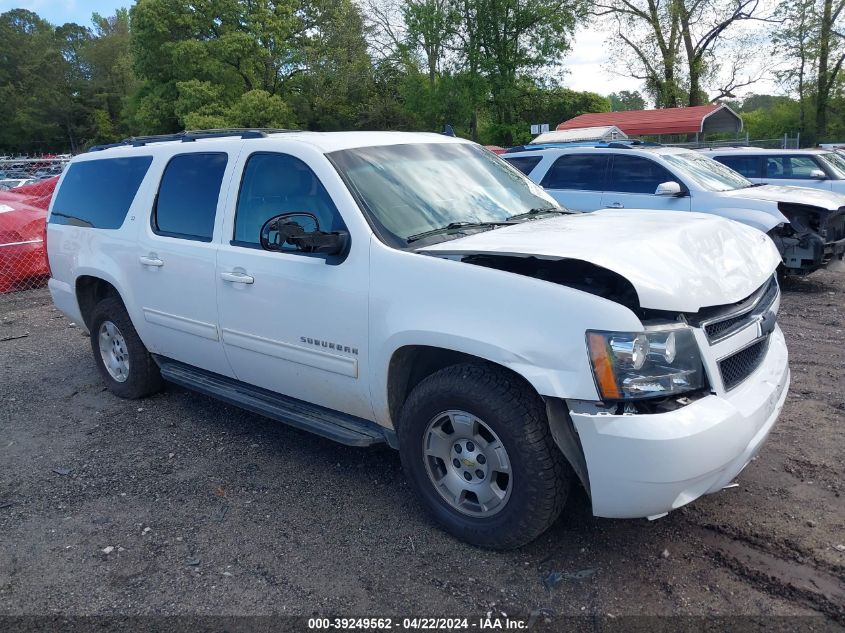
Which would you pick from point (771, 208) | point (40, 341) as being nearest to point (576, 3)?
point (771, 208)

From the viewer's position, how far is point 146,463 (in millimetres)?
4484

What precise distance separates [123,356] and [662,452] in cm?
444

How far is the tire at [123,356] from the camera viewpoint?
537 cm

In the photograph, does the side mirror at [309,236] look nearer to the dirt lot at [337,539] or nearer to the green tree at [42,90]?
the dirt lot at [337,539]

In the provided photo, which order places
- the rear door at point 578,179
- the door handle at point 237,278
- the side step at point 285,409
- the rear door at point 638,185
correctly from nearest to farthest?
the side step at point 285,409 → the door handle at point 237,278 → the rear door at point 638,185 → the rear door at point 578,179

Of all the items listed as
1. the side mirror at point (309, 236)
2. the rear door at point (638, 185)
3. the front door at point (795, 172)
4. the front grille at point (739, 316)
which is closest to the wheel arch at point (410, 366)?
the side mirror at point (309, 236)

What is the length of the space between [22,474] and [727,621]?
4121 millimetres

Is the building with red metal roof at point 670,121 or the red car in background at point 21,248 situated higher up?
the building with red metal roof at point 670,121

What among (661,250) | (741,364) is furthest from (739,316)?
(661,250)

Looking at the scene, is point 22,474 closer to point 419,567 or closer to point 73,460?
point 73,460

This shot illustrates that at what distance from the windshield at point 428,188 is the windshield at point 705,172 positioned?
17.2ft

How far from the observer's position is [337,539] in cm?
347

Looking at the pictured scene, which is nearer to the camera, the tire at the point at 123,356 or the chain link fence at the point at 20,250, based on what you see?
the tire at the point at 123,356

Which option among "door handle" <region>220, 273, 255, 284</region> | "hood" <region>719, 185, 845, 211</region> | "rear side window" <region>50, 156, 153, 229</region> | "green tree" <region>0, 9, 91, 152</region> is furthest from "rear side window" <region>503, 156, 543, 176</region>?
"green tree" <region>0, 9, 91, 152</region>
